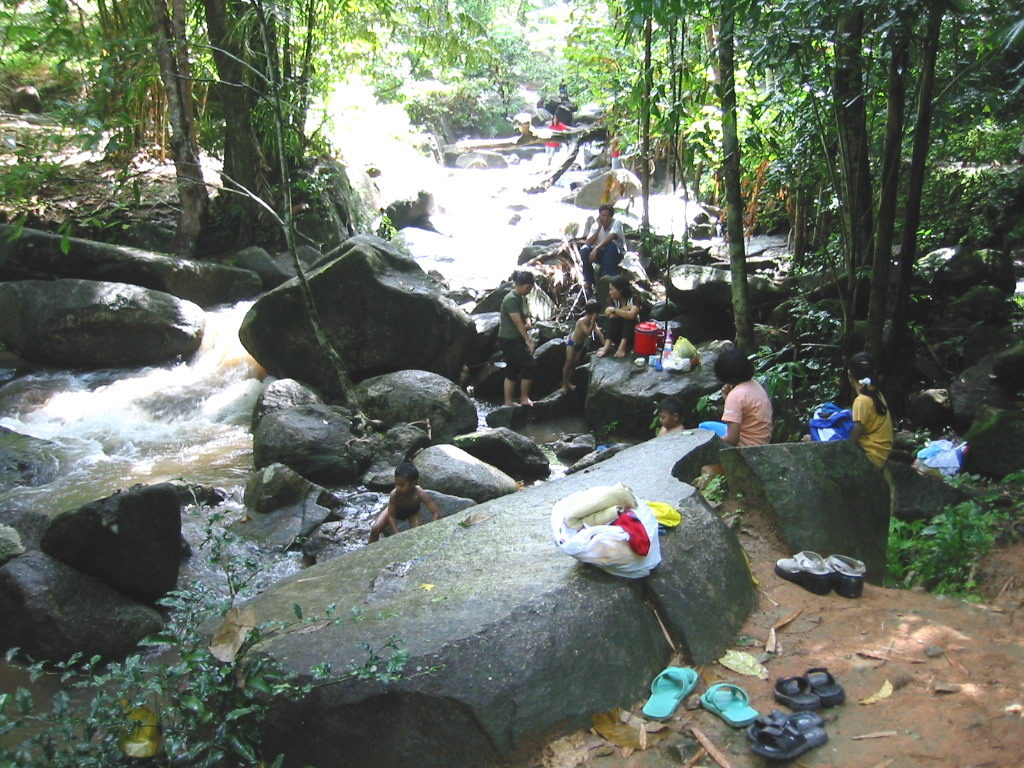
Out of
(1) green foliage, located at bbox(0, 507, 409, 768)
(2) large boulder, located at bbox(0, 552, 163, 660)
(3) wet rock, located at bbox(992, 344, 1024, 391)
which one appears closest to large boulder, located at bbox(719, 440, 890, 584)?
(1) green foliage, located at bbox(0, 507, 409, 768)

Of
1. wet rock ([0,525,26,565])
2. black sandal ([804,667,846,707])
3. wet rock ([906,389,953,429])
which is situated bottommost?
wet rock ([906,389,953,429])

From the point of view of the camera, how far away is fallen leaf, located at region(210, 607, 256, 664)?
320 centimetres

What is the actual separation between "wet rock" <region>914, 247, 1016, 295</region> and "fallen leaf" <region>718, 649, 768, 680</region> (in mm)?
7178

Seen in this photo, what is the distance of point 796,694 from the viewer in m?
3.28

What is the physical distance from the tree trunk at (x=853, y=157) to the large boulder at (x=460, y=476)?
3.70 m

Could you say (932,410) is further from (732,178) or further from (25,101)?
(25,101)

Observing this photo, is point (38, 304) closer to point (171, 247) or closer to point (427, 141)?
point (171, 247)

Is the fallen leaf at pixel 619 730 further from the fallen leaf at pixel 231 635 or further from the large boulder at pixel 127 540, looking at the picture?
the large boulder at pixel 127 540

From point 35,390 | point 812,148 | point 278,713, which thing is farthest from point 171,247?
point 278,713

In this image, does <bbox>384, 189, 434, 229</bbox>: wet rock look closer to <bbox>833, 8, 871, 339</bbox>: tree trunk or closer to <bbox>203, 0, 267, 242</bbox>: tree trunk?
<bbox>203, 0, 267, 242</bbox>: tree trunk

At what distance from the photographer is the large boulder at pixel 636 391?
866 cm

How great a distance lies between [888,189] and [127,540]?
6532 mm

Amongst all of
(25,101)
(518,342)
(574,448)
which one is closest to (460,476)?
(574,448)

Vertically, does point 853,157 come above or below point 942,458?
above
